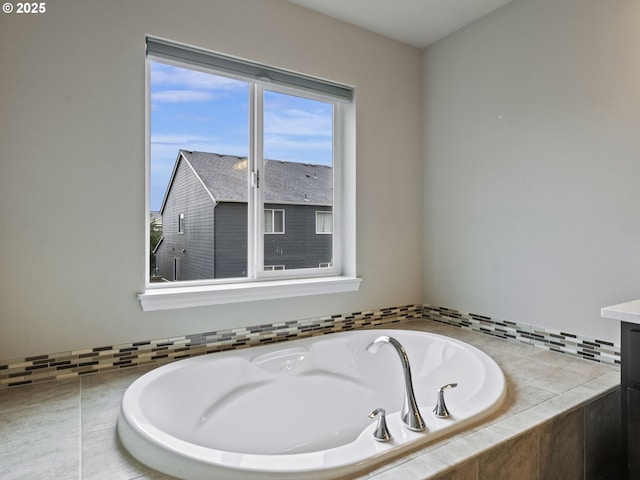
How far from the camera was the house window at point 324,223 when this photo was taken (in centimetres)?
252

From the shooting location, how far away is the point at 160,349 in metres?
1.86

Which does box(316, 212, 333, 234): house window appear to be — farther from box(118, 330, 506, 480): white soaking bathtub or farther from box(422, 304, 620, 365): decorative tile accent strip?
box(422, 304, 620, 365): decorative tile accent strip

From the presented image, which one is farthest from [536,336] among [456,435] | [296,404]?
[296,404]

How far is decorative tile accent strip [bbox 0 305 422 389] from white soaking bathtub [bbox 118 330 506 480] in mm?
162

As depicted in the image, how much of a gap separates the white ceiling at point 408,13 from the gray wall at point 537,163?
0.32ft

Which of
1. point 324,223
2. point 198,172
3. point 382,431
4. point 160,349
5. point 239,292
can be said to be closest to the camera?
point 382,431

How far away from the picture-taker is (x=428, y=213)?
9.05ft

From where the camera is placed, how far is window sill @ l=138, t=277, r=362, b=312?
1.82 meters

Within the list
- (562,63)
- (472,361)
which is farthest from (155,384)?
(562,63)

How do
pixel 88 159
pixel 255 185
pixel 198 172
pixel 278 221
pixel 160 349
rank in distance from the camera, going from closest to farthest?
1. pixel 88 159
2. pixel 160 349
3. pixel 198 172
4. pixel 255 185
5. pixel 278 221

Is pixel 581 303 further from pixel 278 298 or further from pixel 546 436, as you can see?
pixel 278 298

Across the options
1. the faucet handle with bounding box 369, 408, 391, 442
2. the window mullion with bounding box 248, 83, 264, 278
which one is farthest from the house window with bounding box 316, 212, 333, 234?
the faucet handle with bounding box 369, 408, 391, 442

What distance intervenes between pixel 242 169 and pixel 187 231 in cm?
49

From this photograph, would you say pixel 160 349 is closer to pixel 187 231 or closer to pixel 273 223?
pixel 187 231
